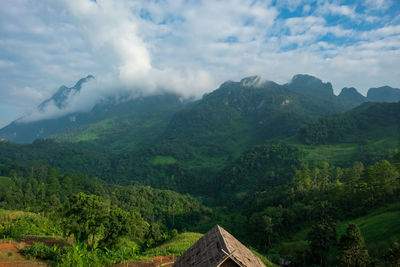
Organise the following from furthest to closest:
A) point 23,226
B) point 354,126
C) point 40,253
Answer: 1. point 354,126
2. point 23,226
3. point 40,253

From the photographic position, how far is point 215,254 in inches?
520

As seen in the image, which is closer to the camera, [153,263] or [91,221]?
[153,263]

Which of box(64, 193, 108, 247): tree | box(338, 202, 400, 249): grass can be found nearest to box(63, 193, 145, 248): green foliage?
box(64, 193, 108, 247): tree

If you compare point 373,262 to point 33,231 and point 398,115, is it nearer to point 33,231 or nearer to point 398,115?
point 33,231

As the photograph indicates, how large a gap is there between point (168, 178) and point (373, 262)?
144436 mm

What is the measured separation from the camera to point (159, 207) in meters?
102

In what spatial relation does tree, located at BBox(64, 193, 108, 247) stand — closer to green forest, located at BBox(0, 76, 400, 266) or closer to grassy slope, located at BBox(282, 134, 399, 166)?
green forest, located at BBox(0, 76, 400, 266)

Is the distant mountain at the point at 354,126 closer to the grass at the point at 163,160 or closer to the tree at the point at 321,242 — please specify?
the grass at the point at 163,160

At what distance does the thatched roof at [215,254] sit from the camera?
492 inches

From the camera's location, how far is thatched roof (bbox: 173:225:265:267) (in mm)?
12495

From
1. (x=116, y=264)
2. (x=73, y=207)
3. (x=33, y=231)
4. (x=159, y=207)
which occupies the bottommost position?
(x=159, y=207)

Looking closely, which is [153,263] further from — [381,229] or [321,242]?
[381,229]

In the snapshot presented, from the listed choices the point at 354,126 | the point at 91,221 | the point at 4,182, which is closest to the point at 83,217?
the point at 91,221

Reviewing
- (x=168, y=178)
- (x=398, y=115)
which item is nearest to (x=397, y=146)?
(x=398, y=115)
